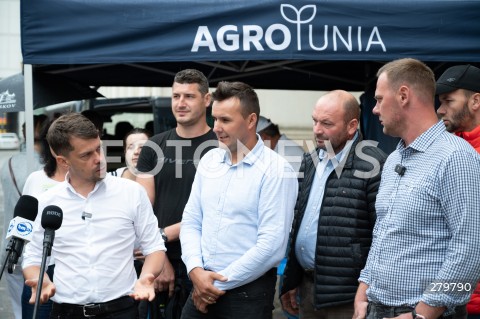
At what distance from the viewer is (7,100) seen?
21.4 ft

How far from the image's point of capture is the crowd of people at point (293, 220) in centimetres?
326

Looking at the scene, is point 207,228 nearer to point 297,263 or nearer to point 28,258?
point 297,263

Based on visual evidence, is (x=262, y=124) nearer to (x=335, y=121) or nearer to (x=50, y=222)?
(x=335, y=121)

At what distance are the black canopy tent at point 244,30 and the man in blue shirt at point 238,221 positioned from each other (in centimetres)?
148

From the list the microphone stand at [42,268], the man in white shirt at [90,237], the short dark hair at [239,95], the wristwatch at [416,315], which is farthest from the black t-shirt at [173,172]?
the wristwatch at [416,315]

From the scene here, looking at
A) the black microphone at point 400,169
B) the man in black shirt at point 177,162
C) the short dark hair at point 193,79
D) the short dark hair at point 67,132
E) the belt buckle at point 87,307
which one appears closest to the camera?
the black microphone at point 400,169

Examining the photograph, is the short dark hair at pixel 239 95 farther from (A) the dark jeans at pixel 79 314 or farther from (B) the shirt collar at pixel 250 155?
(A) the dark jeans at pixel 79 314

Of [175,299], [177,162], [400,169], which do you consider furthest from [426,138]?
[175,299]

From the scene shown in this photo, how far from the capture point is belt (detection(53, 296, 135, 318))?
3859 mm

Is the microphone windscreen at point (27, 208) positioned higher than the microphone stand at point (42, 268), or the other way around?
the microphone windscreen at point (27, 208)

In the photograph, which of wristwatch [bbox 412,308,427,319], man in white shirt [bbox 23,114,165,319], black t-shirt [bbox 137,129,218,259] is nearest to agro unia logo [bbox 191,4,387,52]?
black t-shirt [bbox 137,129,218,259]

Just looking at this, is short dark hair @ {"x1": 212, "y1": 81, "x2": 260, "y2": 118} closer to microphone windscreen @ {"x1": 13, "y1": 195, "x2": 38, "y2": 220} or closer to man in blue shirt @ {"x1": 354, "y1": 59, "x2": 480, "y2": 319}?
man in blue shirt @ {"x1": 354, "y1": 59, "x2": 480, "y2": 319}

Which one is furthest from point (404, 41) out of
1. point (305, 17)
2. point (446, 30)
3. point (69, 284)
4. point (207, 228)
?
point (69, 284)

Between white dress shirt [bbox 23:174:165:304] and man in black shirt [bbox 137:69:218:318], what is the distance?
1097 mm
